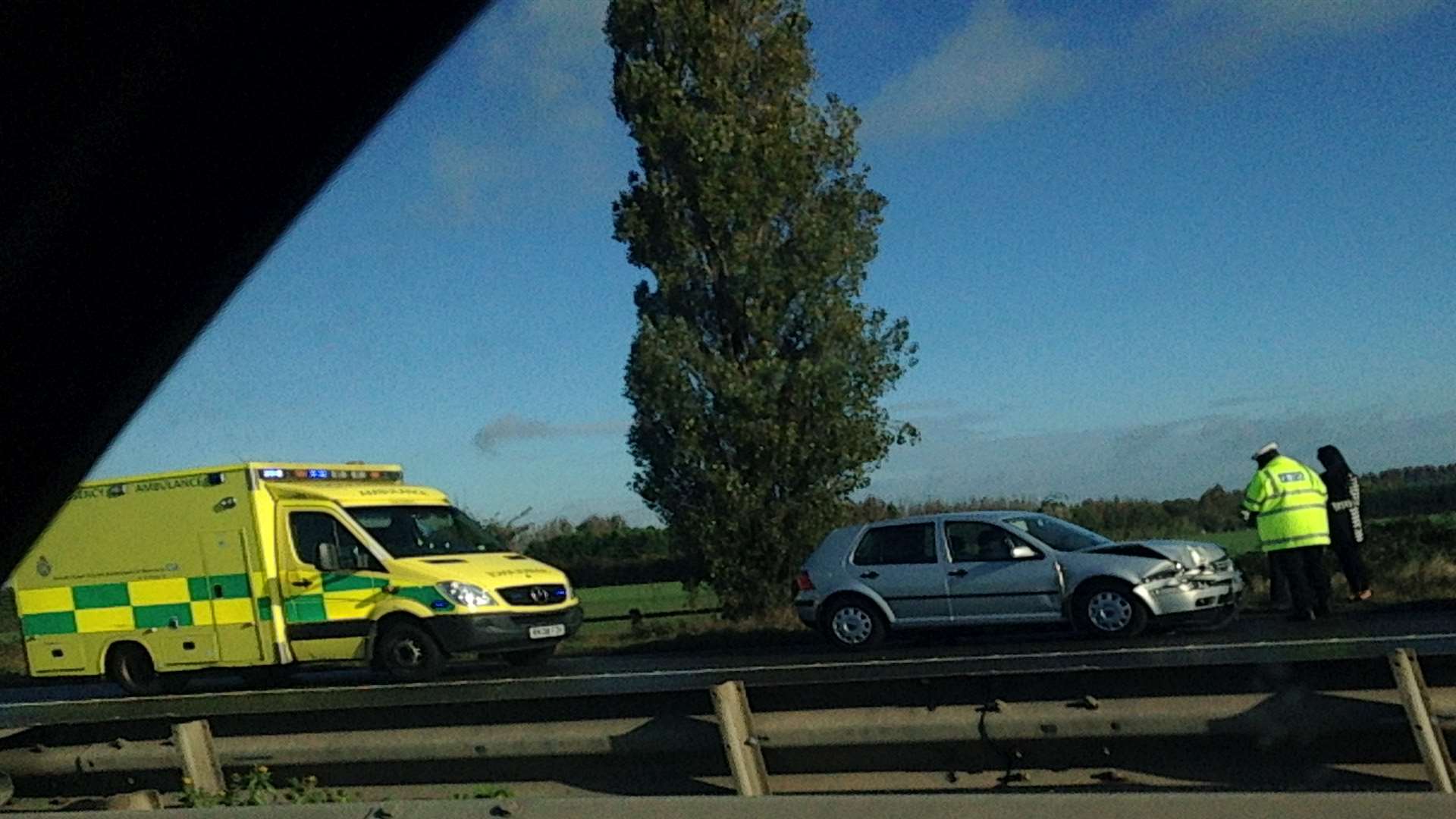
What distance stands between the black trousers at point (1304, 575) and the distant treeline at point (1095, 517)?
8.10 feet

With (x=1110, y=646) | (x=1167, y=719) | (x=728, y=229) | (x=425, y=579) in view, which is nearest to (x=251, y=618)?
(x=425, y=579)

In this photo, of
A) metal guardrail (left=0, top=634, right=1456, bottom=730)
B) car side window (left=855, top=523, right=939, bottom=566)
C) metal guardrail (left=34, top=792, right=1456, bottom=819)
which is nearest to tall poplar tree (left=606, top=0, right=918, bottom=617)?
car side window (left=855, top=523, right=939, bottom=566)

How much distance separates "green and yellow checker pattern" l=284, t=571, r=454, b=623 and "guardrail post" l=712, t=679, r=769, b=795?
389 inches

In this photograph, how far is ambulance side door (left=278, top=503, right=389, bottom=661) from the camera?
54.7 feet

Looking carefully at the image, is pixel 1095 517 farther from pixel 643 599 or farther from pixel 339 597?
pixel 339 597

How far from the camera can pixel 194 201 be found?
9.43 feet

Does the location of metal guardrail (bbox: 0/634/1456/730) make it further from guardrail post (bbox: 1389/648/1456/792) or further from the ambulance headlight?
the ambulance headlight

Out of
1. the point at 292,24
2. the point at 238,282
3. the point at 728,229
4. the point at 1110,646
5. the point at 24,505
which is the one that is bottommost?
the point at 1110,646

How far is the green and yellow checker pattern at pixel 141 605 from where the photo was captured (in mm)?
17031

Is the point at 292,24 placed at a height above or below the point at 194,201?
above

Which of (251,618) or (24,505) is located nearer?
(24,505)

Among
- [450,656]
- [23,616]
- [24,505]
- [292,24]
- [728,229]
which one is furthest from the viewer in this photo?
[728,229]

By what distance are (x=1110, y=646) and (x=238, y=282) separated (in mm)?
12883

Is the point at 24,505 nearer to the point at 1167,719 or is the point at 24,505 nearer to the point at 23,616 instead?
the point at 1167,719
